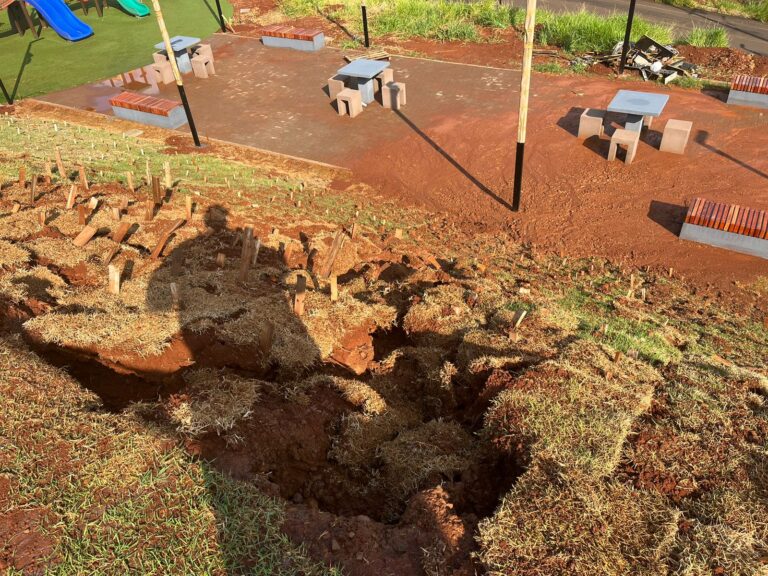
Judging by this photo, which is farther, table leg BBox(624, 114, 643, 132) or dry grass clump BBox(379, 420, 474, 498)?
table leg BBox(624, 114, 643, 132)

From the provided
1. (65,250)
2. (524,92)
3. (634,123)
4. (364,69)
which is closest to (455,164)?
(524,92)

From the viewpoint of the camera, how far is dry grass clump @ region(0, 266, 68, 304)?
22.5ft

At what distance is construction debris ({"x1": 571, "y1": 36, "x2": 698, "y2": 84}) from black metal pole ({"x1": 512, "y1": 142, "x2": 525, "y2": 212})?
8.02m

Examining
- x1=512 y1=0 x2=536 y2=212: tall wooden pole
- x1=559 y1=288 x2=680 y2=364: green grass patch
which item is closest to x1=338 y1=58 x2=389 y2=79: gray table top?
x1=512 y1=0 x2=536 y2=212: tall wooden pole

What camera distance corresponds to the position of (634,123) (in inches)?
471

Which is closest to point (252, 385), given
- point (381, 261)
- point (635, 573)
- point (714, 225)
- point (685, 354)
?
point (635, 573)

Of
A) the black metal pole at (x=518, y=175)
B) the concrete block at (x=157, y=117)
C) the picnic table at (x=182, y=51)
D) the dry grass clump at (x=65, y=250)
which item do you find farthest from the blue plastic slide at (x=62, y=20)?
the black metal pole at (x=518, y=175)

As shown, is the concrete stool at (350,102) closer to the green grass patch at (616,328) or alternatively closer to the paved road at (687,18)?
the green grass patch at (616,328)

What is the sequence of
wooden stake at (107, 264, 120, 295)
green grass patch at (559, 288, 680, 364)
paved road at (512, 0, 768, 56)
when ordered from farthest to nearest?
paved road at (512, 0, 768, 56) → wooden stake at (107, 264, 120, 295) → green grass patch at (559, 288, 680, 364)

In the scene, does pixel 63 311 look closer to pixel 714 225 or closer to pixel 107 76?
pixel 714 225

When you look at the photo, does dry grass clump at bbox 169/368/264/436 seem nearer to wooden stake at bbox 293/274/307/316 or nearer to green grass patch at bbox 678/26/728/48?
wooden stake at bbox 293/274/307/316

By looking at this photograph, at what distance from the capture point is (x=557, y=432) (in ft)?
15.5

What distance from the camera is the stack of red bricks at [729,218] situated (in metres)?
8.93

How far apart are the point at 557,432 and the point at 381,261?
16.5 ft
